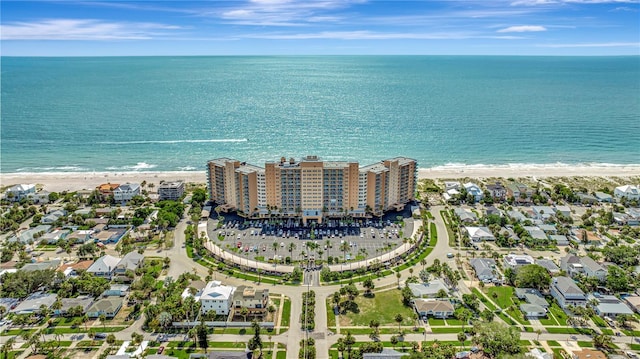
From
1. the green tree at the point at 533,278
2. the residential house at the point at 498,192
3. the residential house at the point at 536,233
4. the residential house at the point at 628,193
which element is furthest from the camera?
the residential house at the point at 498,192

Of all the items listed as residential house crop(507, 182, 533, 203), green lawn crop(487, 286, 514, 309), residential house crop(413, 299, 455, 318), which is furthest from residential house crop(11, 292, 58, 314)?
residential house crop(507, 182, 533, 203)

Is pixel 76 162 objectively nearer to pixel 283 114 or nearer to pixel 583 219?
pixel 283 114

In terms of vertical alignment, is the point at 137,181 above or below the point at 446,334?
above

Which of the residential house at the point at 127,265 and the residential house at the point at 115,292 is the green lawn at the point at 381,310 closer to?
the residential house at the point at 115,292

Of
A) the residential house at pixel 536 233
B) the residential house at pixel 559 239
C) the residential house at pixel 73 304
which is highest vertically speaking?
the residential house at pixel 536 233

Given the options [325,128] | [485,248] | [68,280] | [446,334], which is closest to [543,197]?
[485,248]

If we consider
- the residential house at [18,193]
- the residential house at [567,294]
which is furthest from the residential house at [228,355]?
the residential house at [18,193]
